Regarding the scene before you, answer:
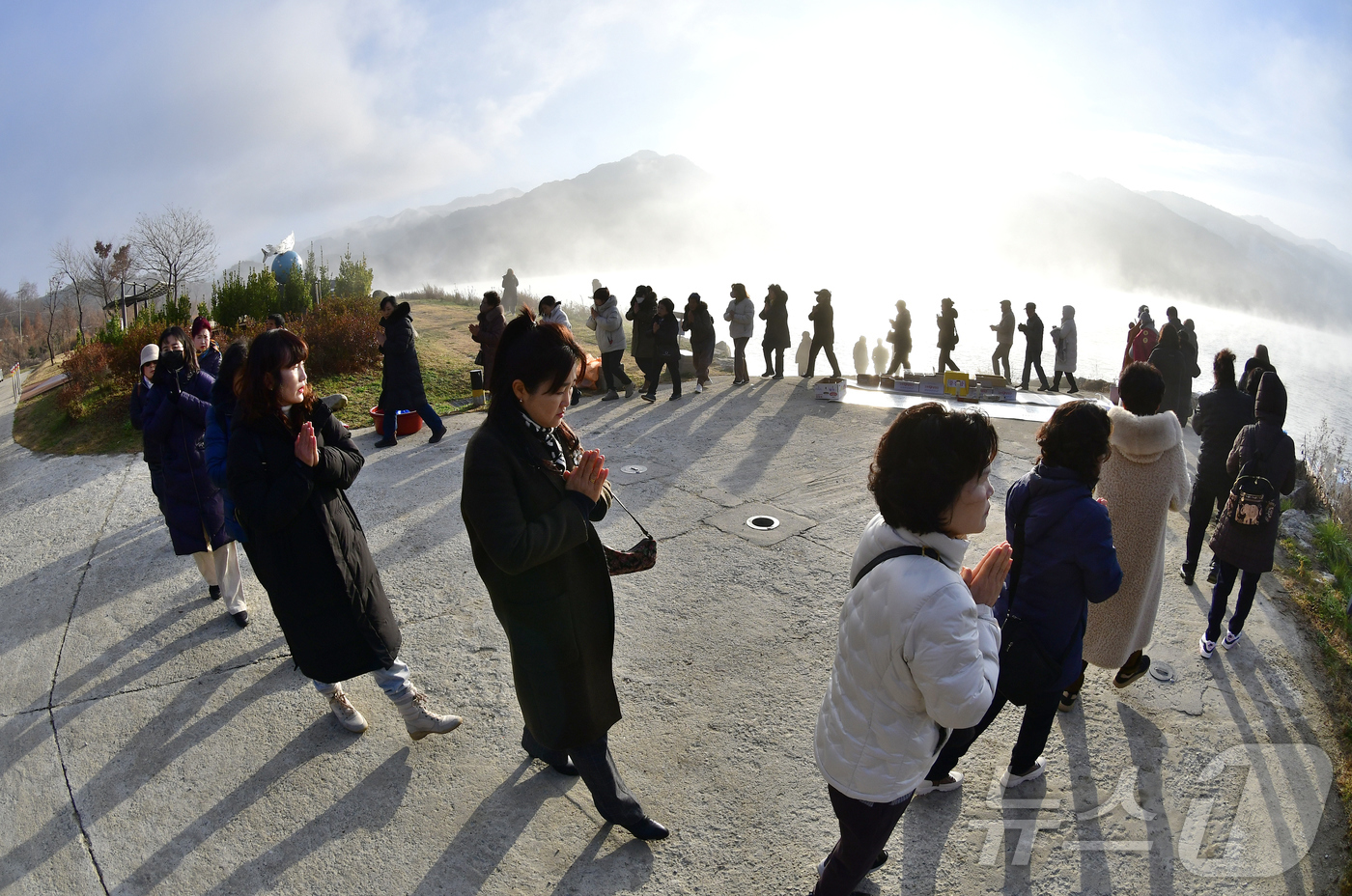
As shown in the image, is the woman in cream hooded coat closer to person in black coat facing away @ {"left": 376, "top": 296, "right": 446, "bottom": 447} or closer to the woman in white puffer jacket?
the woman in white puffer jacket

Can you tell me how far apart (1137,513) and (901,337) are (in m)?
11.2

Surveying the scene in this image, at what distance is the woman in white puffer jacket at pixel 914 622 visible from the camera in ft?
5.68

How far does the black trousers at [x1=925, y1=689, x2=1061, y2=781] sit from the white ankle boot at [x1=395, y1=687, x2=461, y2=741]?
7.41 feet

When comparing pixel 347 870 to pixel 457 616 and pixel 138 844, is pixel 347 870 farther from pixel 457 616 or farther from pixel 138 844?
pixel 457 616

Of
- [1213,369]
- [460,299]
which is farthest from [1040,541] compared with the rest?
[460,299]

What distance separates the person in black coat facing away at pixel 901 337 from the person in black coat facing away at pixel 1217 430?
922 cm

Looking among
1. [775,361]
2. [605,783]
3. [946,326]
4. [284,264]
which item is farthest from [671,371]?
[284,264]

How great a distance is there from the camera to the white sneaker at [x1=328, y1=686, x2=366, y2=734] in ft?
11.6

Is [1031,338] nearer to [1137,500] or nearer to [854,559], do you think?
[1137,500]

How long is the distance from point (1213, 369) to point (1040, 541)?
3427mm

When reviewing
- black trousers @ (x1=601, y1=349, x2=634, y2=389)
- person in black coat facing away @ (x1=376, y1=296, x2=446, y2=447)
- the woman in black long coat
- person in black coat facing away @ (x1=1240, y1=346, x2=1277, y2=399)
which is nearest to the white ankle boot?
the woman in black long coat

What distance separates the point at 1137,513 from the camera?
341cm

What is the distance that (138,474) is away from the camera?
761 cm

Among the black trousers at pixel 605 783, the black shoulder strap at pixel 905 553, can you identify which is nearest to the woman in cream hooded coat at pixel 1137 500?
the black shoulder strap at pixel 905 553
